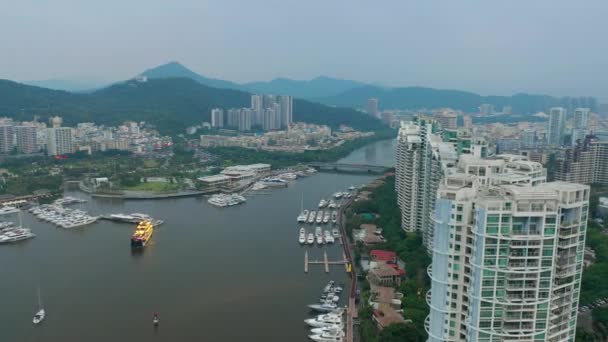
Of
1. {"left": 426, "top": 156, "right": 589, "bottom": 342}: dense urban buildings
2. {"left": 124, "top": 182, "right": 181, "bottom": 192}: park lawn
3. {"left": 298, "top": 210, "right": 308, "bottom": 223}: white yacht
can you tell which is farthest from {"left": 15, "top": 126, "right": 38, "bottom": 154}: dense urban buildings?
{"left": 426, "top": 156, "right": 589, "bottom": 342}: dense urban buildings

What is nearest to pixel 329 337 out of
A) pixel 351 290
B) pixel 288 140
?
pixel 351 290

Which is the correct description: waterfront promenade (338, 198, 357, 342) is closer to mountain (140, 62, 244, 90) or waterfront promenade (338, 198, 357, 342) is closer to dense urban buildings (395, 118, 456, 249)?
dense urban buildings (395, 118, 456, 249)

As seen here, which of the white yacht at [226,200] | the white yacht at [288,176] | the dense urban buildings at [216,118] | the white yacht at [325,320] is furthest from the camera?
the dense urban buildings at [216,118]

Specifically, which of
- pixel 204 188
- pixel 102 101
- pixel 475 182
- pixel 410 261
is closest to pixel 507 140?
pixel 204 188

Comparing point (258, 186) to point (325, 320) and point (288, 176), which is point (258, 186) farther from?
point (325, 320)

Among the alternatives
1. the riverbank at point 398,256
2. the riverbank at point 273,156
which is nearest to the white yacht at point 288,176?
the riverbank at point 273,156

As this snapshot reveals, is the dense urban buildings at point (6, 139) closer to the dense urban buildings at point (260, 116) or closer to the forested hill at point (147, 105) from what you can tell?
the forested hill at point (147, 105)
